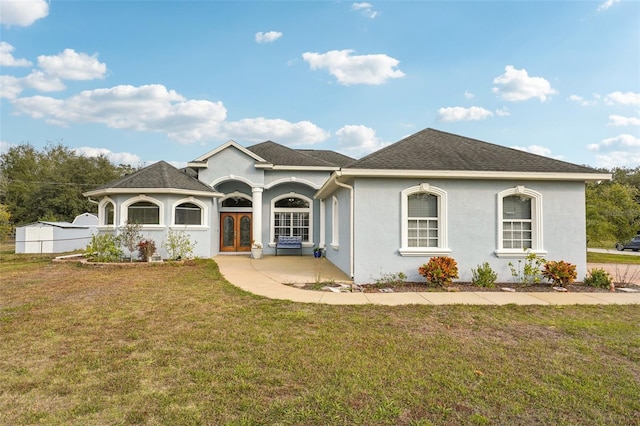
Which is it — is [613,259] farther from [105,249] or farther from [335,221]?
[105,249]

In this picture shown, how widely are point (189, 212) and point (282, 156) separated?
209 inches

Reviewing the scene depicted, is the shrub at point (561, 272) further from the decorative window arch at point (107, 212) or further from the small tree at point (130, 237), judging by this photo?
the decorative window arch at point (107, 212)

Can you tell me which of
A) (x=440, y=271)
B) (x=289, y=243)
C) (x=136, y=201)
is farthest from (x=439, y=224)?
Result: (x=136, y=201)

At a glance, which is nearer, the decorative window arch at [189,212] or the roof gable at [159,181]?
the roof gable at [159,181]

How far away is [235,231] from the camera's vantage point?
1728 cm

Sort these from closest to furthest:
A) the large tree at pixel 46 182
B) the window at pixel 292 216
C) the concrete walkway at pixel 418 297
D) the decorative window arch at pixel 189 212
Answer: the concrete walkway at pixel 418 297, the decorative window arch at pixel 189 212, the window at pixel 292 216, the large tree at pixel 46 182

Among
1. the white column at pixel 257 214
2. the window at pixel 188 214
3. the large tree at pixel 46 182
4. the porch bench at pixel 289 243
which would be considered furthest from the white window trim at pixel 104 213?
the large tree at pixel 46 182

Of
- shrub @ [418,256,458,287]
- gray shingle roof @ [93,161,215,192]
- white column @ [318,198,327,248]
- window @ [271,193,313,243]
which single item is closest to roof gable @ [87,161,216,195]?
gray shingle roof @ [93,161,215,192]

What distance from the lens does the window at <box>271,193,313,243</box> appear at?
16.8 meters

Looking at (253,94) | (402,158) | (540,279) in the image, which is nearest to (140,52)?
(253,94)

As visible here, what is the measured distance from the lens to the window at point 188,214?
14.2 metres

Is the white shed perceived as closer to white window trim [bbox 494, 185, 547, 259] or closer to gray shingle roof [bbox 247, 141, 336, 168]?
gray shingle roof [bbox 247, 141, 336, 168]

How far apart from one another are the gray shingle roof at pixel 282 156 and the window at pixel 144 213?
5558mm

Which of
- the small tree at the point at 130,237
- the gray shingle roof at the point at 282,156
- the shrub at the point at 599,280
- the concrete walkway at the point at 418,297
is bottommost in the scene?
the concrete walkway at the point at 418,297
